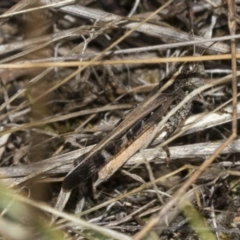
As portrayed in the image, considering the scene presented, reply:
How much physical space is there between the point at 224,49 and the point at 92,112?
0.50 metres

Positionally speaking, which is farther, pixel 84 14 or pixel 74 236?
Answer: pixel 84 14

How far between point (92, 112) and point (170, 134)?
A: 339 mm

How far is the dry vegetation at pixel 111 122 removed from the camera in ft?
4.91

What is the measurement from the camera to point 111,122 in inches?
71.1

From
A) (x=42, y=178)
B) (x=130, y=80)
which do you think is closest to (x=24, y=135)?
(x=42, y=178)

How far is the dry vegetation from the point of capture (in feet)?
4.91

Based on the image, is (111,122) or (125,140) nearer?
(125,140)

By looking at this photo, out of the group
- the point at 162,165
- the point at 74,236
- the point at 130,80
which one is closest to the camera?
the point at 74,236

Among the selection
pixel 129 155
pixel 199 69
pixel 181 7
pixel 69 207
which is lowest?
pixel 69 207

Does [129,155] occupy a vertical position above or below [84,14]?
below

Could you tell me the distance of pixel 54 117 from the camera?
5.86ft

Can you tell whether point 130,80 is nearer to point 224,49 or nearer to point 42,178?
point 224,49

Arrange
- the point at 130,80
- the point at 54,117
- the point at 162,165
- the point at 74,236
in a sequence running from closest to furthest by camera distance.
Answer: the point at 74,236 < the point at 162,165 < the point at 54,117 < the point at 130,80

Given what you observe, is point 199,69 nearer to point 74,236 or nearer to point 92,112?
point 92,112
